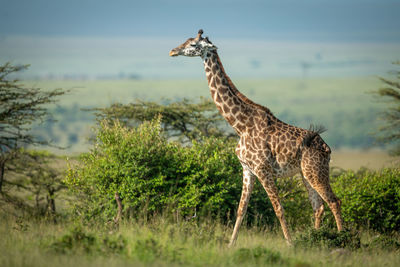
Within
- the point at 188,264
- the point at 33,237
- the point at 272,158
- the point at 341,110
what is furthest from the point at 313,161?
the point at 341,110

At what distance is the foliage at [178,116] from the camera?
26.3 m

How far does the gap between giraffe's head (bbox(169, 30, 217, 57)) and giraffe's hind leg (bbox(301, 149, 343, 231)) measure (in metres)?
3.41

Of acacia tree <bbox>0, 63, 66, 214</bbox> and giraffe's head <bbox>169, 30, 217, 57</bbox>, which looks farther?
acacia tree <bbox>0, 63, 66, 214</bbox>

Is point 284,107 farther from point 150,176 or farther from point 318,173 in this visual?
point 318,173

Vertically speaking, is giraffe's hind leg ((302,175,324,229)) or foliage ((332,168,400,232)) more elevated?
giraffe's hind leg ((302,175,324,229))

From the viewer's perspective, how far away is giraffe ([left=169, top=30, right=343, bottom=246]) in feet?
40.9

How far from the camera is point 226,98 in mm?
12953

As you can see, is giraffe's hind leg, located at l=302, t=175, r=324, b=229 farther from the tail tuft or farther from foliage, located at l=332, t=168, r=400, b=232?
foliage, located at l=332, t=168, r=400, b=232

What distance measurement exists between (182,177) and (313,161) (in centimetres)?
477

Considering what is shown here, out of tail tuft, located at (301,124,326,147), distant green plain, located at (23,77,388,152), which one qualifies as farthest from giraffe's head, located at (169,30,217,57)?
distant green plain, located at (23,77,388,152)

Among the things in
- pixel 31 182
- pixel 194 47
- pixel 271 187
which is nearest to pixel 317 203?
pixel 271 187

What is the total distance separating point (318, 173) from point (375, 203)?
6.40 m

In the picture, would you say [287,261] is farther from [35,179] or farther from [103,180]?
[35,179]

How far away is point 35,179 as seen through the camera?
76.2 feet
